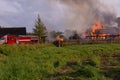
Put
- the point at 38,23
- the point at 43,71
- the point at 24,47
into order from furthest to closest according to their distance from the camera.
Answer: the point at 38,23 < the point at 24,47 < the point at 43,71

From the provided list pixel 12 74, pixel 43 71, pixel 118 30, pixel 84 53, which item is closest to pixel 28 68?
pixel 43 71

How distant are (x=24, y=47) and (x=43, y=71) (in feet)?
58.7

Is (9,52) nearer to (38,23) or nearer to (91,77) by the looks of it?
(91,77)

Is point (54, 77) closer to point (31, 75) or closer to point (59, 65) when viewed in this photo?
point (31, 75)

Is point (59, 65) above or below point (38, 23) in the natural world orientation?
below

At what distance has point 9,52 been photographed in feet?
93.6

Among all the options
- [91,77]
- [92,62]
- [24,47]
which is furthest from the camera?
[24,47]

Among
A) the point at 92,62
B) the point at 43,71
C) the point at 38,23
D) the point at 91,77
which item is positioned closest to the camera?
the point at 91,77

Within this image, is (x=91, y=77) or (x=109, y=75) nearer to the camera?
(x=91, y=77)

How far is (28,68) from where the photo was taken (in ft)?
47.7

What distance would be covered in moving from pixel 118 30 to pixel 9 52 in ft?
128

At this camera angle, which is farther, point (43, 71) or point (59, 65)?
point (59, 65)

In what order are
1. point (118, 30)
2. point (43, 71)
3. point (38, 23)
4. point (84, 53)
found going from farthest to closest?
point (118, 30) < point (38, 23) < point (84, 53) < point (43, 71)

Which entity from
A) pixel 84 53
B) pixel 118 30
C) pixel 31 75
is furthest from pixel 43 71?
pixel 118 30
